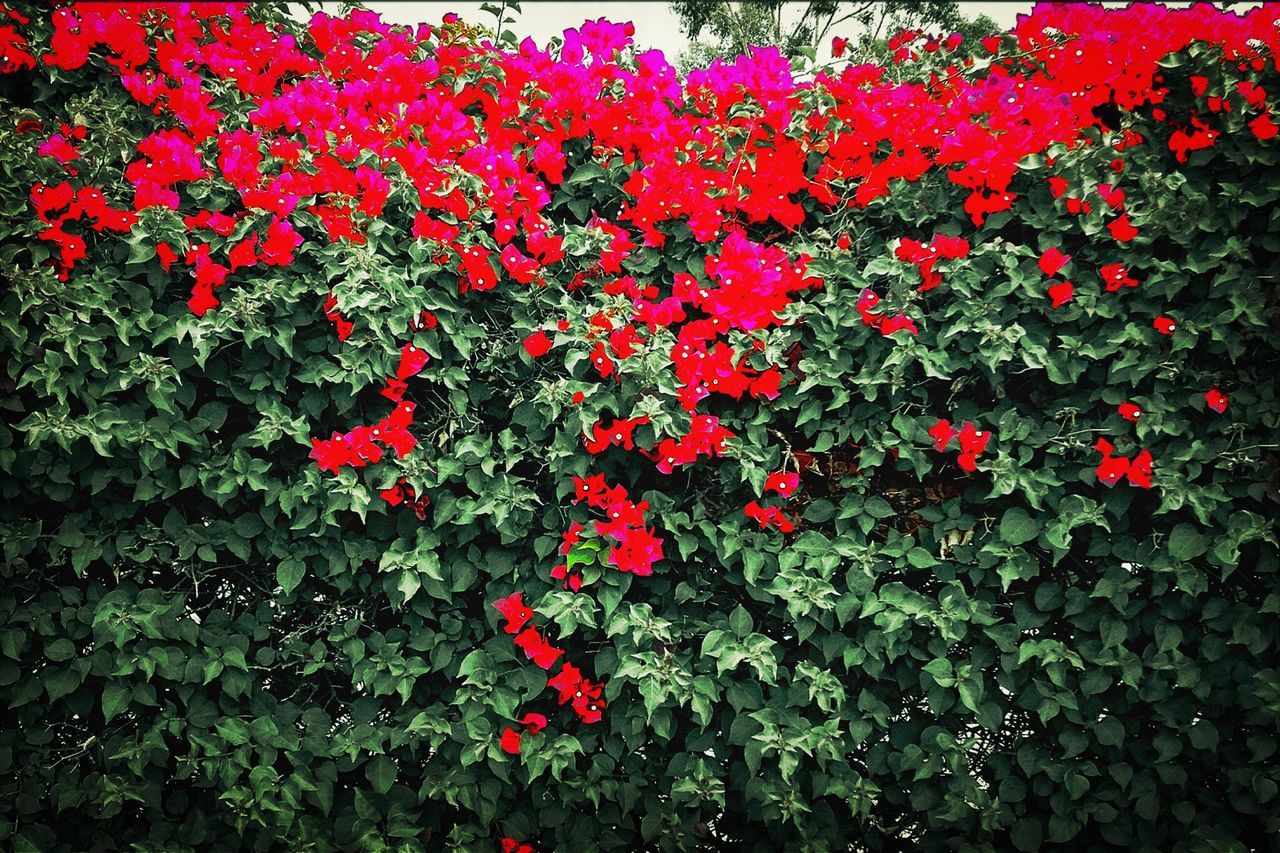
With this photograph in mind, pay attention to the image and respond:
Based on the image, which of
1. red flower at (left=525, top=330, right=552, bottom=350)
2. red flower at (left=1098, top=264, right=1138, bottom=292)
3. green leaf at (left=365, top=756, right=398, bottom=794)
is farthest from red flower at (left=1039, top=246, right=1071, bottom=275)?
green leaf at (left=365, top=756, right=398, bottom=794)

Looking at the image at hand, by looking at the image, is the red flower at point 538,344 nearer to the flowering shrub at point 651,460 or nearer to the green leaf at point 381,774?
the flowering shrub at point 651,460

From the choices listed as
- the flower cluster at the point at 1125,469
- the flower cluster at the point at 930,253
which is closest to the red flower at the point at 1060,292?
the flower cluster at the point at 930,253

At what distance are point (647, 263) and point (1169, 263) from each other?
1.56 m

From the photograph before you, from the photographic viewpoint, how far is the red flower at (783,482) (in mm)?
2711

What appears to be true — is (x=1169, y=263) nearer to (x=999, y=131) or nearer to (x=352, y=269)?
(x=999, y=131)

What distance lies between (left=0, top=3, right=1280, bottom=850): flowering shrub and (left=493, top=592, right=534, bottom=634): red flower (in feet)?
0.05

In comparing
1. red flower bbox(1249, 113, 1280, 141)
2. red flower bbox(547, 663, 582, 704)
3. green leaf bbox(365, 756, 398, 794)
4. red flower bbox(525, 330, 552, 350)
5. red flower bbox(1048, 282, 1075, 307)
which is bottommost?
green leaf bbox(365, 756, 398, 794)

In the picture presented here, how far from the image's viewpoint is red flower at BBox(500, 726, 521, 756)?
2707 millimetres

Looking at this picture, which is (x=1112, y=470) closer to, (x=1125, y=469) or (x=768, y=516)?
(x=1125, y=469)

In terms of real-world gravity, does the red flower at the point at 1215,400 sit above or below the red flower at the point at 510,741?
above

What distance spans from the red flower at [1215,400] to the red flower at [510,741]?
2.30 m

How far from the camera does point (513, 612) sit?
107 inches

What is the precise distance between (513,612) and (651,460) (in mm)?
631

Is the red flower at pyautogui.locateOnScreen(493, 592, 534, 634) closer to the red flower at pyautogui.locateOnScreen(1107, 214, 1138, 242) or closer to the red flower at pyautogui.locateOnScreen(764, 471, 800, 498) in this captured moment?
the red flower at pyautogui.locateOnScreen(764, 471, 800, 498)
